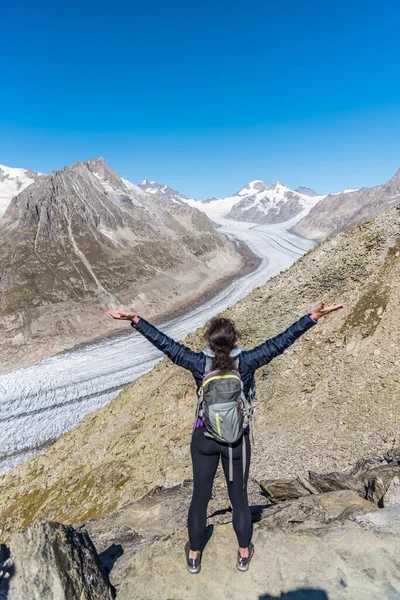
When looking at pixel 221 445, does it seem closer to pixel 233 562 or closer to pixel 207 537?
pixel 233 562

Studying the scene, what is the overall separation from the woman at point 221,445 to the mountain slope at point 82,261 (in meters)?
49.4

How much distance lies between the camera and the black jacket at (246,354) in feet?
17.4

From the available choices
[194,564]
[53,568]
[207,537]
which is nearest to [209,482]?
[194,564]

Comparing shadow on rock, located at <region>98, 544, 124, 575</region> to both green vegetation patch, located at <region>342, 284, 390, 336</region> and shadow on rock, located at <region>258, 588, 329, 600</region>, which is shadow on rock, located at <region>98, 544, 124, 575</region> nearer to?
shadow on rock, located at <region>258, 588, 329, 600</region>

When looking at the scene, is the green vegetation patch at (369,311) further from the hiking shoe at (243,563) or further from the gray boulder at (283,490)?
the hiking shoe at (243,563)

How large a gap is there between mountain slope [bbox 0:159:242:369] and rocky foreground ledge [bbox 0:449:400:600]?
4815 cm

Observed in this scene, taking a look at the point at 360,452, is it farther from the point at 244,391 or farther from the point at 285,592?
the point at 244,391

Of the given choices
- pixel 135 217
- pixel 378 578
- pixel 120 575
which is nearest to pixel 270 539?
pixel 378 578

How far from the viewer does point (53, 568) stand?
4.94m

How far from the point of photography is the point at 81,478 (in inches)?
703

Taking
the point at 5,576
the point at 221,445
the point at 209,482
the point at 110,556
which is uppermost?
the point at 221,445

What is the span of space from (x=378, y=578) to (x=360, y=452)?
25.0 feet

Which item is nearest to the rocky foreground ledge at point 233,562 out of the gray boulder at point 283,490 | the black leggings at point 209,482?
the black leggings at point 209,482

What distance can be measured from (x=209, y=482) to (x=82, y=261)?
75.6 meters
